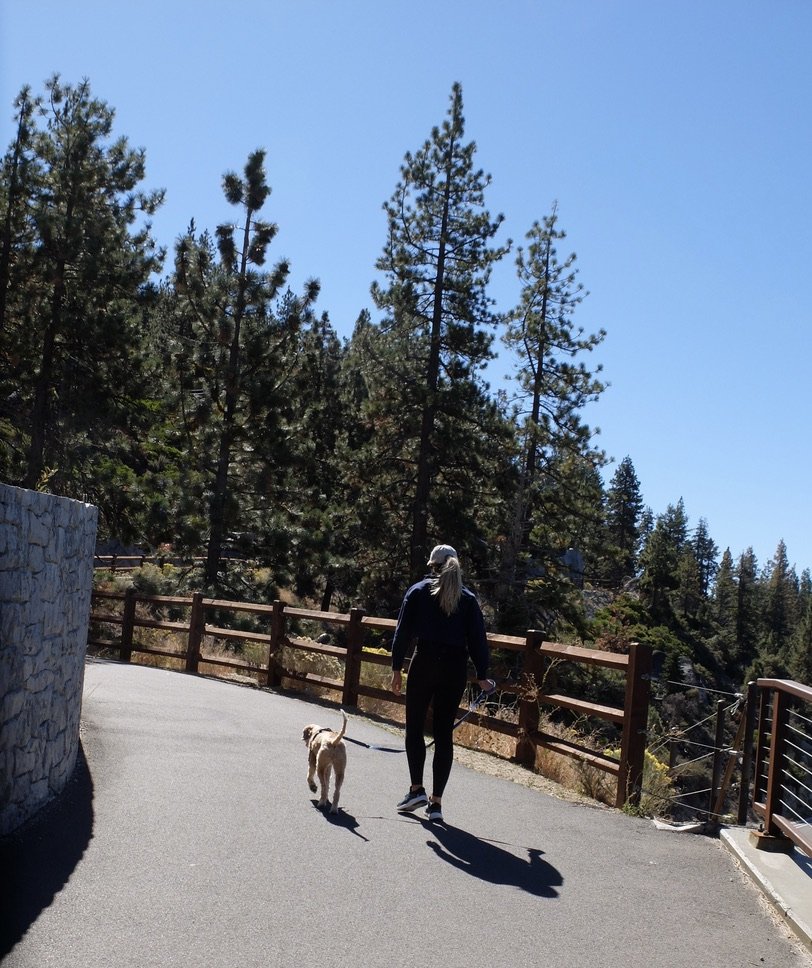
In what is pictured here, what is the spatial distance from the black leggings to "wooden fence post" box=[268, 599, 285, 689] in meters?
7.93

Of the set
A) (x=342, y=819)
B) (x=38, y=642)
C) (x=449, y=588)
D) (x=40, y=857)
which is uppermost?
(x=449, y=588)

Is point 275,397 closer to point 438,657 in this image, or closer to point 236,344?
point 236,344

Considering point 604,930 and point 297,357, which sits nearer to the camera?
point 604,930

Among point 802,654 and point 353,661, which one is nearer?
point 353,661

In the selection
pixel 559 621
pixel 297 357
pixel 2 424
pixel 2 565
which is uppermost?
pixel 297 357

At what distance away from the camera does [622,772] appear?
8398mm

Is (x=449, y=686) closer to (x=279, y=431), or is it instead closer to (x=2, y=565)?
(x=2, y=565)

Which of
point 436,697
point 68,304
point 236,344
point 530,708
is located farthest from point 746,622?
point 436,697

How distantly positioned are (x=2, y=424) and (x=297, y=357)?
7967 mm

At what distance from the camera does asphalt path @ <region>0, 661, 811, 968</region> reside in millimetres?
4496

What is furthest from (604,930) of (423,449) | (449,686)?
(423,449)

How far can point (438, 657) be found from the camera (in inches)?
285

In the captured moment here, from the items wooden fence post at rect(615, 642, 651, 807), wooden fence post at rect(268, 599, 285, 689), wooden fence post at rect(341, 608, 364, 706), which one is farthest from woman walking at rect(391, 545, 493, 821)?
wooden fence post at rect(268, 599, 285, 689)

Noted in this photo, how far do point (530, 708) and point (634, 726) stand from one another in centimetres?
174
